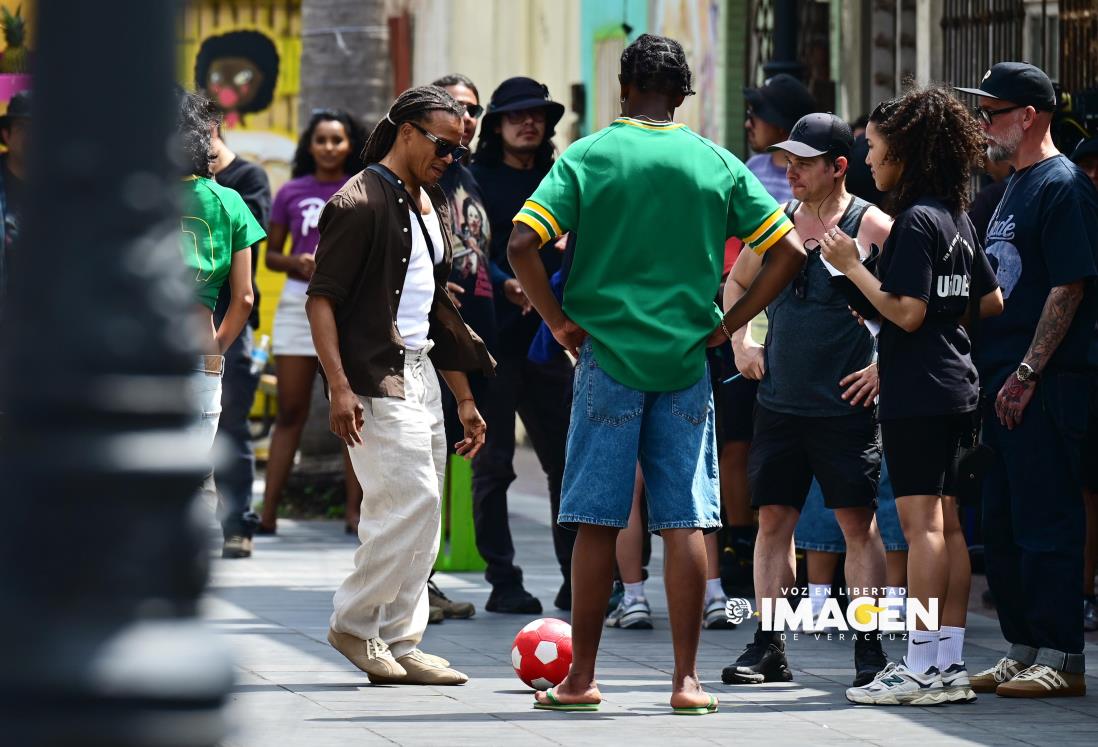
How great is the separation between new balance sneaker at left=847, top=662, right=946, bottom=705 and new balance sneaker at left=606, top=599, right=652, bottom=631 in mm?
1814

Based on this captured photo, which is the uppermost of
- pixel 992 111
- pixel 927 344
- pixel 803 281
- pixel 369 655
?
pixel 992 111

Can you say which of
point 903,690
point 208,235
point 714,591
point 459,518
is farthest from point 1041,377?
point 459,518

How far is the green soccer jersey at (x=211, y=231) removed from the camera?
711cm

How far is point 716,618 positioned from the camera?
325 inches

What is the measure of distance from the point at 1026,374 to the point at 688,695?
5.11ft

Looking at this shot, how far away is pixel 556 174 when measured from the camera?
20.0 feet

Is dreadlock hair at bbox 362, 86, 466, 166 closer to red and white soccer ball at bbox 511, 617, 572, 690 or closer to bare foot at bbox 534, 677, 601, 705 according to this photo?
red and white soccer ball at bbox 511, 617, 572, 690

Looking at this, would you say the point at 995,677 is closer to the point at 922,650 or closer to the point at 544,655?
the point at 922,650

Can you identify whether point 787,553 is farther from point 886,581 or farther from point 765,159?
point 765,159

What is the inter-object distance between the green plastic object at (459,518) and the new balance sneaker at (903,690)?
369cm

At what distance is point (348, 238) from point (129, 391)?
481 cm

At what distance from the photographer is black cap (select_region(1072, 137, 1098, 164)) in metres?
8.18

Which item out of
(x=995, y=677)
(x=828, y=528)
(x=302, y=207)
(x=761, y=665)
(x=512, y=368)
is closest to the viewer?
(x=995, y=677)

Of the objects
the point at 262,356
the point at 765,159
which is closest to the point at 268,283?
the point at 262,356
